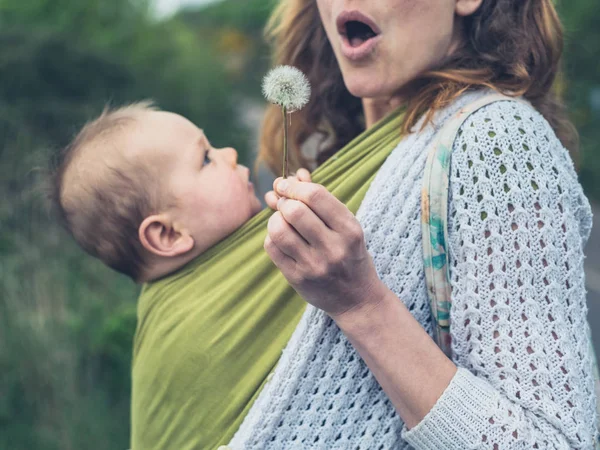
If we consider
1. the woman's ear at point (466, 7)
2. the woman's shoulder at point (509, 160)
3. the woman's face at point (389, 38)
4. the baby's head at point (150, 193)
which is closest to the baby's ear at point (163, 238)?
the baby's head at point (150, 193)

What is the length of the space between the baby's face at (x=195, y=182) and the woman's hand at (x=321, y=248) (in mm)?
503

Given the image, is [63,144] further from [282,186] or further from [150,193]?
[282,186]

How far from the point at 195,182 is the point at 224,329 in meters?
0.43

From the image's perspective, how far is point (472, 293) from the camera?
4.00ft

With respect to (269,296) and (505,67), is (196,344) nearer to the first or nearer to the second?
(269,296)

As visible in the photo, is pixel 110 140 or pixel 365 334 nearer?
pixel 365 334

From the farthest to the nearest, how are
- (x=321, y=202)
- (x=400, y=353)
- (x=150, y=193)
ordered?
(x=150, y=193)
(x=400, y=353)
(x=321, y=202)

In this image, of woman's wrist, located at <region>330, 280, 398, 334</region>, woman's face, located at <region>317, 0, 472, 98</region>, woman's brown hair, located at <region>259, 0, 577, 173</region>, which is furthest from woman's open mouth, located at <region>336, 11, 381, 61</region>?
woman's wrist, located at <region>330, 280, 398, 334</region>

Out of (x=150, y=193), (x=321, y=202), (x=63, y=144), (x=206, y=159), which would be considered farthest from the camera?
(x=63, y=144)

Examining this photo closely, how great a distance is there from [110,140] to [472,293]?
1057mm

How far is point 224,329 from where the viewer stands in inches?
57.8

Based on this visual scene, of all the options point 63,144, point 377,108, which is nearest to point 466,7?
point 377,108

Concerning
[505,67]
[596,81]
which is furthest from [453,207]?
[596,81]

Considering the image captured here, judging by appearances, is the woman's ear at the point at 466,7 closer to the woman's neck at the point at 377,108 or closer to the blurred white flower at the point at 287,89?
the woman's neck at the point at 377,108
